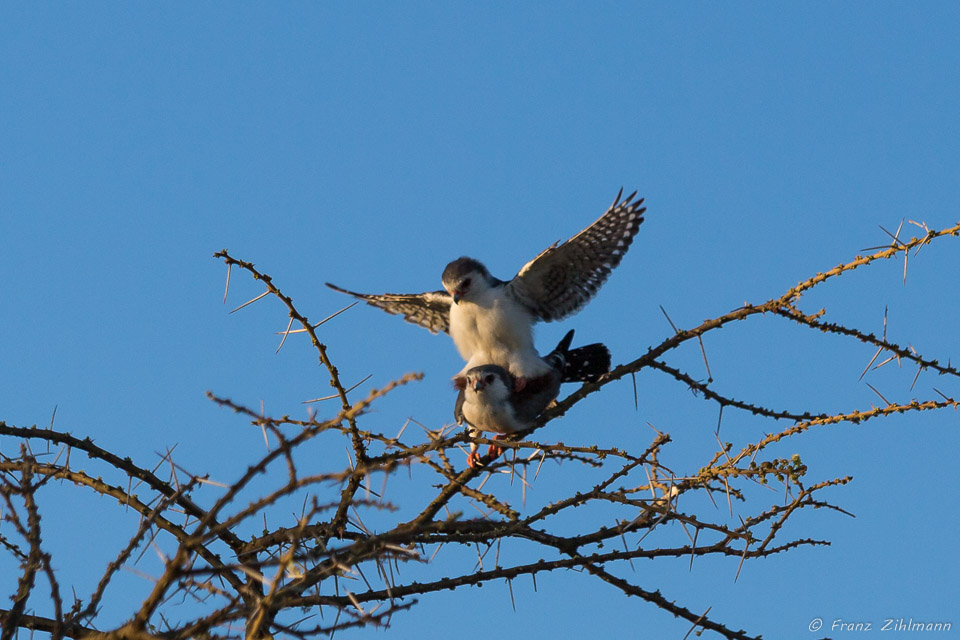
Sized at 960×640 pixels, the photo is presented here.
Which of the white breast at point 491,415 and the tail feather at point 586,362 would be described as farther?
the tail feather at point 586,362

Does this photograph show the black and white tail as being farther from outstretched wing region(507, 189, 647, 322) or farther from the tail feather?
outstretched wing region(507, 189, 647, 322)

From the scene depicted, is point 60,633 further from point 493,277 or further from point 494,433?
point 493,277

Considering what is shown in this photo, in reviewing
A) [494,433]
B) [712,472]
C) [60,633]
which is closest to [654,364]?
[712,472]

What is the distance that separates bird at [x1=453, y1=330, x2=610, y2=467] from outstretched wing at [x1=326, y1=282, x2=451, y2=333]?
103cm

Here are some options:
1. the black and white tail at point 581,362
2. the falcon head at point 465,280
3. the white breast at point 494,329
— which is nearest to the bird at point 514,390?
the black and white tail at point 581,362

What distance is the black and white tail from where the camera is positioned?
6.26 m

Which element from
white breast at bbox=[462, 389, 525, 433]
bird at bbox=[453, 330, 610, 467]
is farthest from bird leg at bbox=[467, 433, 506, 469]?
white breast at bbox=[462, 389, 525, 433]

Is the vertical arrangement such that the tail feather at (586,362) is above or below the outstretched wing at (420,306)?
below

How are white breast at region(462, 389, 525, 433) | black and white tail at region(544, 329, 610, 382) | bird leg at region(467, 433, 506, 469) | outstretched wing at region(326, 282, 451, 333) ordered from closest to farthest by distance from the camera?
bird leg at region(467, 433, 506, 469)
white breast at region(462, 389, 525, 433)
black and white tail at region(544, 329, 610, 382)
outstretched wing at region(326, 282, 451, 333)

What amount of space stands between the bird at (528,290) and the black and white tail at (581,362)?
5.9 inches

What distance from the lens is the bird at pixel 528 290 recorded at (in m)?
6.45

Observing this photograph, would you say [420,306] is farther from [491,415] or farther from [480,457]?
[480,457]

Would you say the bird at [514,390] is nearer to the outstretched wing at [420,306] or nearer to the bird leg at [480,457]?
the bird leg at [480,457]

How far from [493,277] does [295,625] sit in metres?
4.45
